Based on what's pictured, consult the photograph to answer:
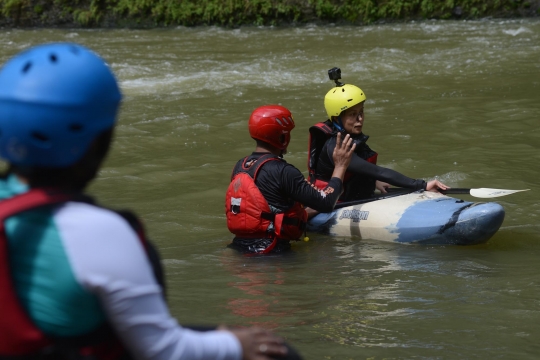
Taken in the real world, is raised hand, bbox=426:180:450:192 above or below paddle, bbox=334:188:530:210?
above

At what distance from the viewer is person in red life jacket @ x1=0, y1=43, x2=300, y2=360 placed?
152cm

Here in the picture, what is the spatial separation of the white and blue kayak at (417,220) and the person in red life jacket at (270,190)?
0.70m

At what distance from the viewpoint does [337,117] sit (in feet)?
19.3

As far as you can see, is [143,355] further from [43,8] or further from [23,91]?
[43,8]

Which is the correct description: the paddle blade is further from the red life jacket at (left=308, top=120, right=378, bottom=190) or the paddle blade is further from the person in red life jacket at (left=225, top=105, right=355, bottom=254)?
the person in red life jacket at (left=225, top=105, right=355, bottom=254)

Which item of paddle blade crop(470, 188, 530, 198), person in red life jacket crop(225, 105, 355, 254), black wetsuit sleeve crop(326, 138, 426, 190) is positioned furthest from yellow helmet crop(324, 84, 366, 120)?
paddle blade crop(470, 188, 530, 198)

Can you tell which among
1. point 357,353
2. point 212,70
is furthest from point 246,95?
point 357,353

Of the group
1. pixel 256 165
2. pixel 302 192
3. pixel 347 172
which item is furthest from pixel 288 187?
pixel 347 172

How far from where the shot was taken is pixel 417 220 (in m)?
5.57

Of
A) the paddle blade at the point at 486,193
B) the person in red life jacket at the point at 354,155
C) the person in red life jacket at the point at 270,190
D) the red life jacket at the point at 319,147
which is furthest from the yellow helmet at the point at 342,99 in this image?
the paddle blade at the point at 486,193

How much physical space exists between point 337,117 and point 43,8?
15.7 m

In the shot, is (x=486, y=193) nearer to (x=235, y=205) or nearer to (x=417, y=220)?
(x=417, y=220)

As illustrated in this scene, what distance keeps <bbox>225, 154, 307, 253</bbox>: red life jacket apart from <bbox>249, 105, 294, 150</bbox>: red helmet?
0.12 m

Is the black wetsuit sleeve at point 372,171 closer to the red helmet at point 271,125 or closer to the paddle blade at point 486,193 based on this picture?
the paddle blade at point 486,193
